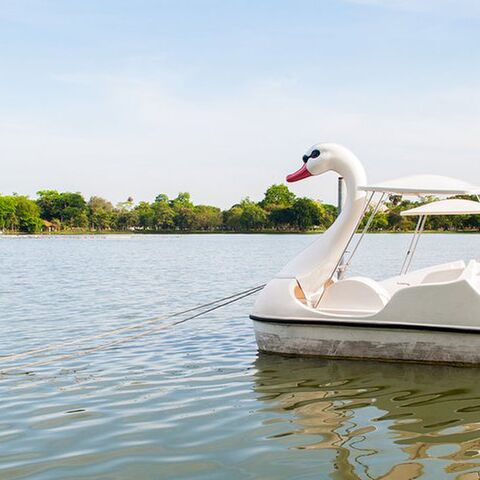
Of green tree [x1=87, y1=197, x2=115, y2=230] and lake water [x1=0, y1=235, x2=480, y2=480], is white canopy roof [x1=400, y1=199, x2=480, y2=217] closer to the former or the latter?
lake water [x1=0, y1=235, x2=480, y2=480]

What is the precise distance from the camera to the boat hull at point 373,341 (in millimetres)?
9359

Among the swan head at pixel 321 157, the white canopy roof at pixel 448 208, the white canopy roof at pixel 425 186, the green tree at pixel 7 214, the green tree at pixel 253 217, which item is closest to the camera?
the white canopy roof at pixel 425 186

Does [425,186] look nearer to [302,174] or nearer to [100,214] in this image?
[302,174]

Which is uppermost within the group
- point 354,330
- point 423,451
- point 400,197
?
point 400,197

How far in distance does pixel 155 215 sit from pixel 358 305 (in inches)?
6298

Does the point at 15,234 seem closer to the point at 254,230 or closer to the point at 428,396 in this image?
the point at 254,230

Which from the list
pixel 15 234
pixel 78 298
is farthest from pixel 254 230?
pixel 78 298

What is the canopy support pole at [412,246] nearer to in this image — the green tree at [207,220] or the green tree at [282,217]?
the green tree at [282,217]

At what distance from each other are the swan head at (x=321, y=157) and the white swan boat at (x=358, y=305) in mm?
15

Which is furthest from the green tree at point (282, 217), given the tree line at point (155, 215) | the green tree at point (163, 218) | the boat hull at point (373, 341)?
the boat hull at point (373, 341)

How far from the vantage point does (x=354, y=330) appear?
9.78 metres

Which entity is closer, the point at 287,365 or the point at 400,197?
the point at 287,365

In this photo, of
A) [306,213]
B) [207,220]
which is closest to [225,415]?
[306,213]

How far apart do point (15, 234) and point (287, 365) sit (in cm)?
15259
